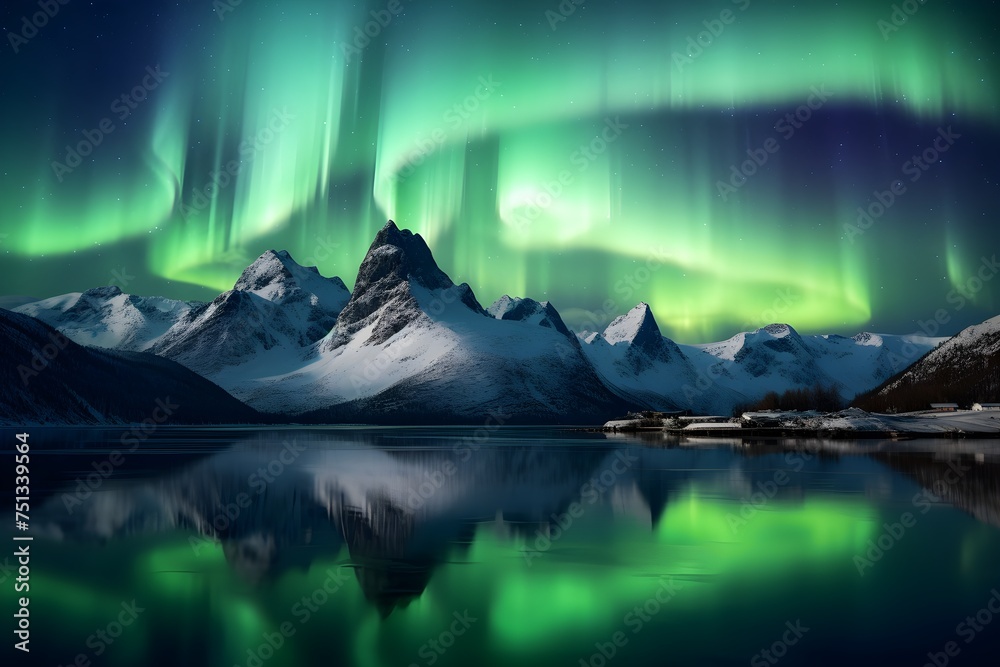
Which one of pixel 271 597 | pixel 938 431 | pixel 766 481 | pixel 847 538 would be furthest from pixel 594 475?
pixel 938 431

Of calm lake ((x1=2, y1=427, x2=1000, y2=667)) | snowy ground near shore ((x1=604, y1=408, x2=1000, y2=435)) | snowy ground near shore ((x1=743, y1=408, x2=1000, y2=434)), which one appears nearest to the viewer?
calm lake ((x1=2, y1=427, x2=1000, y2=667))

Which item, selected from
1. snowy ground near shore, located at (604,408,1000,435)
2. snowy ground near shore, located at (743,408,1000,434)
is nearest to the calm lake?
snowy ground near shore, located at (743,408,1000,434)

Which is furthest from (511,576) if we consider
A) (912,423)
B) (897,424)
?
(912,423)

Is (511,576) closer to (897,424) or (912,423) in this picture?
(897,424)

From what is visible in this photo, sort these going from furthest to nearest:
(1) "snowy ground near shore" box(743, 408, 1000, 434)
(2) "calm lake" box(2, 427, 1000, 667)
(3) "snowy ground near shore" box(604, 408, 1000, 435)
→ (3) "snowy ground near shore" box(604, 408, 1000, 435), (1) "snowy ground near shore" box(743, 408, 1000, 434), (2) "calm lake" box(2, 427, 1000, 667)

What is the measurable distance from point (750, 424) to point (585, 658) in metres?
182

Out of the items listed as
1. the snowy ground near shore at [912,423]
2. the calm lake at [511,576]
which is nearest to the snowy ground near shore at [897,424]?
the snowy ground near shore at [912,423]

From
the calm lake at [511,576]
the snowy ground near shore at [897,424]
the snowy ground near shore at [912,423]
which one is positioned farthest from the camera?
Answer: the snowy ground near shore at [897,424]

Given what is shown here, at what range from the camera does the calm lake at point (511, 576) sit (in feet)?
60.1

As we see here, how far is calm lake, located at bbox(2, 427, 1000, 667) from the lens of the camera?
18312 millimetres

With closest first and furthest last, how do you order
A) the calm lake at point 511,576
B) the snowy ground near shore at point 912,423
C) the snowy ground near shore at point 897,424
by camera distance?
the calm lake at point 511,576 < the snowy ground near shore at point 912,423 < the snowy ground near shore at point 897,424

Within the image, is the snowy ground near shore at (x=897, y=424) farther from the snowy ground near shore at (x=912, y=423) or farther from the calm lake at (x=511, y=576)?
the calm lake at (x=511, y=576)

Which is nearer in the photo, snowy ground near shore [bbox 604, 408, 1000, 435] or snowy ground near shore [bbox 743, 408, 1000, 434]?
snowy ground near shore [bbox 743, 408, 1000, 434]

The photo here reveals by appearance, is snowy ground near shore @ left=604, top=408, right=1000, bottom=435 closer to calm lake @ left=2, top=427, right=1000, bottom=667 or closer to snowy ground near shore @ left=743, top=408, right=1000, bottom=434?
snowy ground near shore @ left=743, top=408, right=1000, bottom=434
